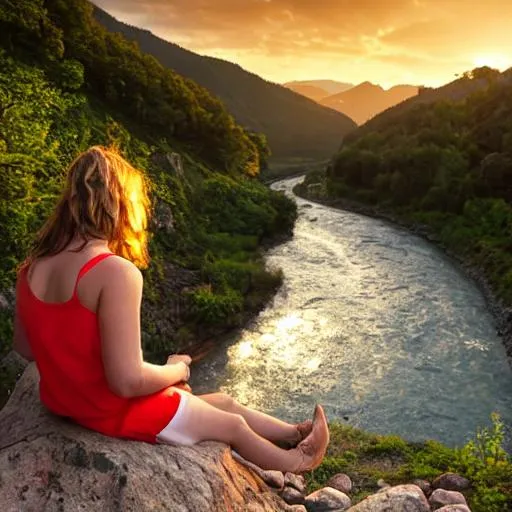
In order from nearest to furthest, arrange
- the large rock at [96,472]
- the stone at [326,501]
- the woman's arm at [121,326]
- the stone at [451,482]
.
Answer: the woman's arm at [121,326], the large rock at [96,472], the stone at [326,501], the stone at [451,482]

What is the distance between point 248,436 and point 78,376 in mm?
1674

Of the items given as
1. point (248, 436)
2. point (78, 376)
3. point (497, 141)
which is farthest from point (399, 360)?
point (497, 141)

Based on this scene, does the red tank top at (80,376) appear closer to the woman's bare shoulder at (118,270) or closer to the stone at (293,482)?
the woman's bare shoulder at (118,270)

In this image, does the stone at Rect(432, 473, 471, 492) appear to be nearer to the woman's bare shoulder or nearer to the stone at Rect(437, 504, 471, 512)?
the stone at Rect(437, 504, 471, 512)

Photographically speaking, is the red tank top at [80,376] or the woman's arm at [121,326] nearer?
the woman's arm at [121,326]

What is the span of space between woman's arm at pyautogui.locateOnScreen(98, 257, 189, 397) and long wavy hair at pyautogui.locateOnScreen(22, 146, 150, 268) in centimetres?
34

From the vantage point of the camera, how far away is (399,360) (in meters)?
19.1

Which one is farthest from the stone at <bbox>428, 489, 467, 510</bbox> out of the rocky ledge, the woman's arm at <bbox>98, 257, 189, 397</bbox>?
the woman's arm at <bbox>98, 257, 189, 397</bbox>

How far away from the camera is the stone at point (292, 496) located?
6985 millimetres

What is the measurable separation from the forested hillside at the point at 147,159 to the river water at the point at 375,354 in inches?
81.7

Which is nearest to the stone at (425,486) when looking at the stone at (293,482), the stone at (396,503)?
the stone at (293,482)

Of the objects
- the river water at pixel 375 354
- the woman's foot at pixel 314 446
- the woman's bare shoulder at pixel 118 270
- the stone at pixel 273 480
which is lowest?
the river water at pixel 375 354

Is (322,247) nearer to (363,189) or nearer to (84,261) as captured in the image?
(363,189)

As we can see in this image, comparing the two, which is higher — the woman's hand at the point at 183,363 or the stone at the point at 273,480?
the woman's hand at the point at 183,363
